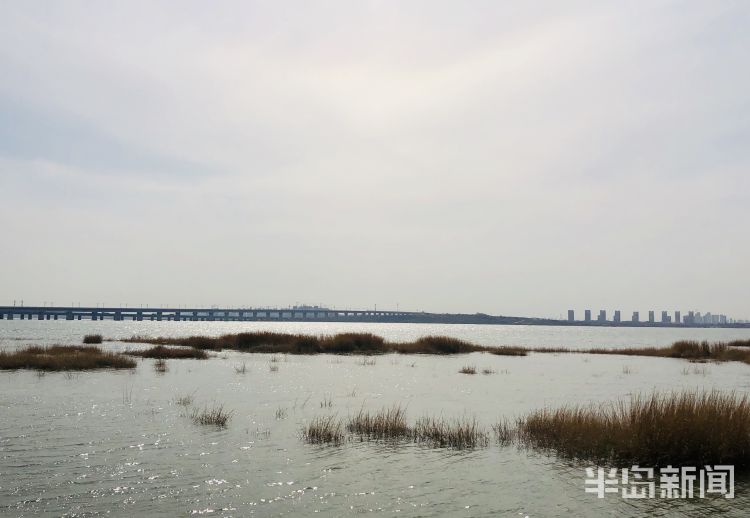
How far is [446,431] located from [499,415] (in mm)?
5189

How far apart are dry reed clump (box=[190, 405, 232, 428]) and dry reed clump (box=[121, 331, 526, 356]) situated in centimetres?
3430

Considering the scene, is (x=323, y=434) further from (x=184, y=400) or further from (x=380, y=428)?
(x=184, y=400)

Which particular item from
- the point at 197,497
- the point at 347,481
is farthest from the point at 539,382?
the point at 197,497

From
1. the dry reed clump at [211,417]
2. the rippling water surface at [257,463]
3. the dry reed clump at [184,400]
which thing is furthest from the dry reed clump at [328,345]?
the dry reed clump at [211,417]

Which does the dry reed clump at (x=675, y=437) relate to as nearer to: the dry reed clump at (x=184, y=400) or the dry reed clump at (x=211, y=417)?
the dry reed clump at (x=211, y=417)

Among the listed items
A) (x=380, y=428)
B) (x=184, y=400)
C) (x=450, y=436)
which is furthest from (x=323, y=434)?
(x=184, y=400)

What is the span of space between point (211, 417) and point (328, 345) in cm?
3786

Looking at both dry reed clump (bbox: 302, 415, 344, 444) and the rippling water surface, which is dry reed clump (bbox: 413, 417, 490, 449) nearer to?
the rippling water surface

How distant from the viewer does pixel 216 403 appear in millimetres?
23734

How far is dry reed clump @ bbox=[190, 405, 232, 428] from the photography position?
1911 centimetres

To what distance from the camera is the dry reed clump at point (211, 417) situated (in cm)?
1911

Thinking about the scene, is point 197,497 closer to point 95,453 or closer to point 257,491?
point 257,491

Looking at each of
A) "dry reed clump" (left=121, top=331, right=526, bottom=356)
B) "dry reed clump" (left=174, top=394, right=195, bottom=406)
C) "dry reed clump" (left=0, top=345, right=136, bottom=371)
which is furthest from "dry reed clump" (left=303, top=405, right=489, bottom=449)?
"dry reed clump" (left=121, top=331, right=526, bottom=356)

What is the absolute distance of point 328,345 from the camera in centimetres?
5709
